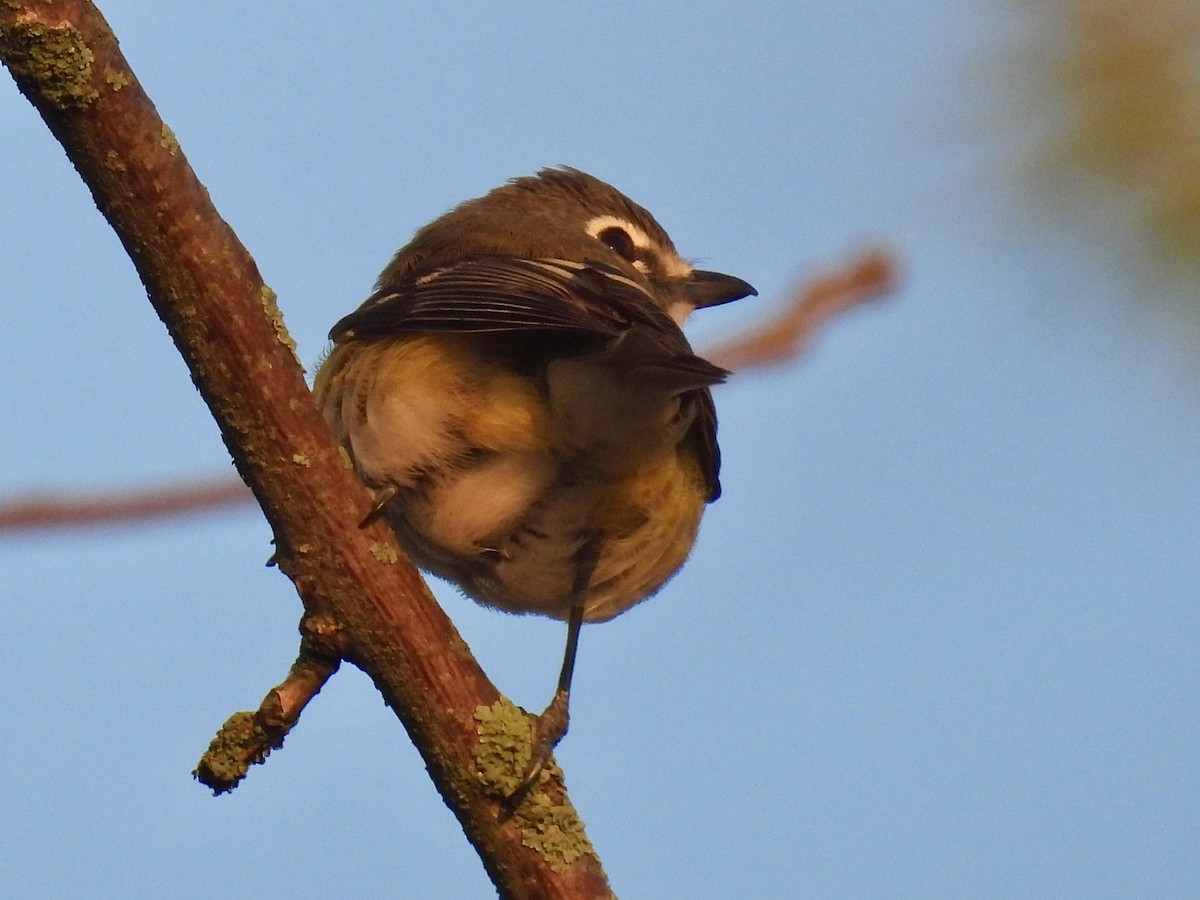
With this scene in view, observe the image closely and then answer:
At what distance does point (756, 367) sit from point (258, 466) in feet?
6.44

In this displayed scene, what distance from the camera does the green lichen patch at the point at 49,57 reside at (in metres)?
2.61

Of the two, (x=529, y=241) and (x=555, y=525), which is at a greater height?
(x=529, y=241)

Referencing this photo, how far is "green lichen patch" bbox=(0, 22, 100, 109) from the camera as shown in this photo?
261 centimetres

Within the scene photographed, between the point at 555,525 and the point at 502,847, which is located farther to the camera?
the point at 555,525

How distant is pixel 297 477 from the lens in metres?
2.94

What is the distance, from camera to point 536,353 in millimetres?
3934

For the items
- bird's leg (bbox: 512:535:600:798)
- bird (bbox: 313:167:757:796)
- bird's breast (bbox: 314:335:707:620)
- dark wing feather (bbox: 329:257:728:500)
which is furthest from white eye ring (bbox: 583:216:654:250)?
bird's leg (bbox: 512:535:600:798)

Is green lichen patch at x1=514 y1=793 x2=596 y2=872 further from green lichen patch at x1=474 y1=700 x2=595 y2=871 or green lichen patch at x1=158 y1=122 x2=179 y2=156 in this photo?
green lichen patch at x1=158 y1=122 x2=179 y2=156

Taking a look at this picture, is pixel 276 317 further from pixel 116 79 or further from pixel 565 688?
pixel 565 688

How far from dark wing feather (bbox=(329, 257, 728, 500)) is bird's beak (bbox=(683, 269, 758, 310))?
44.7 inches

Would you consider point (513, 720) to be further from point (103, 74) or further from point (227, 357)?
point (103, 74)

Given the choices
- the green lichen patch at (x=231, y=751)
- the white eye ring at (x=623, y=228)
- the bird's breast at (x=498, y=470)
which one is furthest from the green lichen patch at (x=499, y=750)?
the white eye ring at (x=623, y=228)

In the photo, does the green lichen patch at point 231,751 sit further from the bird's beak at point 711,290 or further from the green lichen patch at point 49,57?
the bird's beak at point 711,290

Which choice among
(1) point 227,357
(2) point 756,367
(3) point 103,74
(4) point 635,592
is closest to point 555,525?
(4) point 635,592
